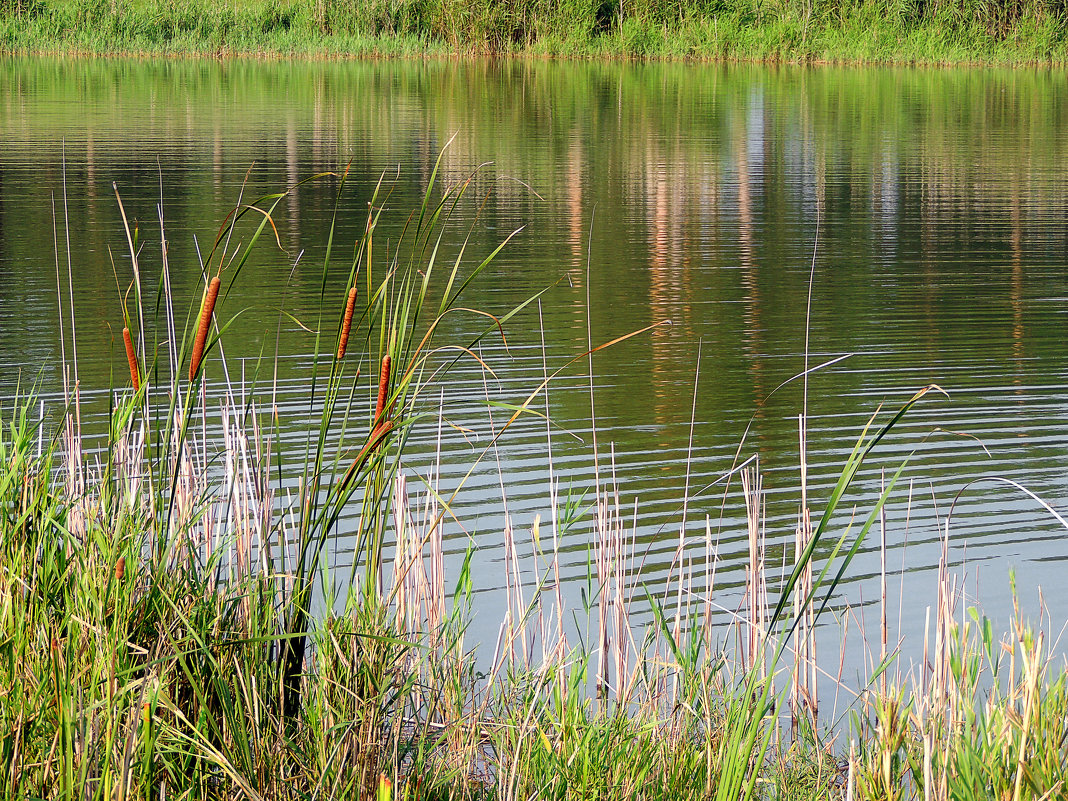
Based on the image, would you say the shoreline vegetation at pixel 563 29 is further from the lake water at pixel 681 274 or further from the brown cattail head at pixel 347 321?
the brown cattail head at pixel 347 321

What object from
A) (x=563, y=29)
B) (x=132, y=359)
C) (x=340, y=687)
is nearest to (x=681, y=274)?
(x=340, y=687)

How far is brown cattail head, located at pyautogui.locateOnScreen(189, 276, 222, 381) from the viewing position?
238 cm

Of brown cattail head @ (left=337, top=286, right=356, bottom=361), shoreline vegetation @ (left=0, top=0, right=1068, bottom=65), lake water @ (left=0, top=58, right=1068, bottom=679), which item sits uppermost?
shoreline vegetation @ (left=0, top=0, right=1068, bottom=65)

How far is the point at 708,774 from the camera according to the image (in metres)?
2.90

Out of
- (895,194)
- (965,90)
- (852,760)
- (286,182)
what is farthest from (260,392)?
(965,90)

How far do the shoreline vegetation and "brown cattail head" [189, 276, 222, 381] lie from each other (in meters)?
36.4

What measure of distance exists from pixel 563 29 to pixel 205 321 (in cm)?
3841

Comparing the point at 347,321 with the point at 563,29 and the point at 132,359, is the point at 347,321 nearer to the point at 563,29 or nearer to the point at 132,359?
the point at 132,359

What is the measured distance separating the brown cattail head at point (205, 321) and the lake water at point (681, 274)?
942 millimetres

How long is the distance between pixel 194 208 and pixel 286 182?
2.05 metres

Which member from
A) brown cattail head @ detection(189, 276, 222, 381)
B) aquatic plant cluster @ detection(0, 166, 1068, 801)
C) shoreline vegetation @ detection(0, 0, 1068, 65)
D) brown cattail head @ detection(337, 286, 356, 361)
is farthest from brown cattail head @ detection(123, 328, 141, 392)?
shoreline vegetation @ detection(0, 0, 1068, 65)

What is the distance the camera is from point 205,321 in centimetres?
Answer: 250

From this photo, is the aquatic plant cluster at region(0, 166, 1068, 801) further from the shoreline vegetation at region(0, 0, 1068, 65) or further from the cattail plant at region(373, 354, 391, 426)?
the shoreline vegetation at region(0, 0, 1068, 65)

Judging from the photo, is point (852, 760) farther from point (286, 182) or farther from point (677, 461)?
point (286, 182)
